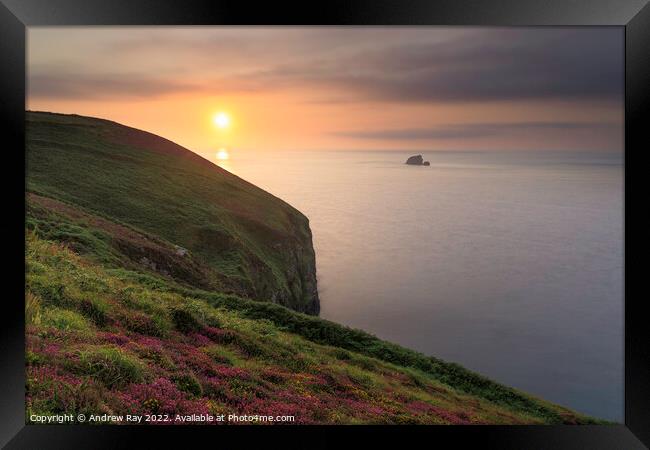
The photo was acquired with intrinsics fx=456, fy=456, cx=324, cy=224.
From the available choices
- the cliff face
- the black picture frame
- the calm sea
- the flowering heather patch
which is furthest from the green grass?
the calm sea

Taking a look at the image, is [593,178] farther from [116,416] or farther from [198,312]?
[116,416]

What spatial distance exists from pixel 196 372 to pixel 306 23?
8.26 m

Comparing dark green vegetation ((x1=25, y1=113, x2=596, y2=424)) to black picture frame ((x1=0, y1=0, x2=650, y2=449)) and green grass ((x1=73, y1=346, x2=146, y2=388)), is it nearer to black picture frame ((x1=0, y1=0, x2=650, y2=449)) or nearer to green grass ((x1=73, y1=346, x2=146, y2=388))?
green grass ((x1=73, y1=346, x2=146, y2=388))

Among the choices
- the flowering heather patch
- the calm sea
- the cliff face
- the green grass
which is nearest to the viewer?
the green grass

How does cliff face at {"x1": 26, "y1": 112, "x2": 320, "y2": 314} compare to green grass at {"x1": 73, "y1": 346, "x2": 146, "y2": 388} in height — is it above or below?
above

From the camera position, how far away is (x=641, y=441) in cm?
1017

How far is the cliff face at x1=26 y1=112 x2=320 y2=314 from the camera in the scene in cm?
2120

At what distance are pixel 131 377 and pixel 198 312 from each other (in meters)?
3.88

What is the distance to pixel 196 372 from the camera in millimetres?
10609

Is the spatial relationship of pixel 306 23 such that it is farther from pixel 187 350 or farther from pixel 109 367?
pixel 109 367

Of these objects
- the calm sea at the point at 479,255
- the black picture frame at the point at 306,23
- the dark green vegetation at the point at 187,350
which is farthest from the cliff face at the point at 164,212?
the black picture frame at the point at 306,23

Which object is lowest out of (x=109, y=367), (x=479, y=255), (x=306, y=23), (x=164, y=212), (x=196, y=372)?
(x=196, y=372)

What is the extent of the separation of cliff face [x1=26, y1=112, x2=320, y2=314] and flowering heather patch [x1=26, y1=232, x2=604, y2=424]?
243 inches

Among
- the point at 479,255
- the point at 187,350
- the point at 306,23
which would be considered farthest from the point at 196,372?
the point at 479,255
